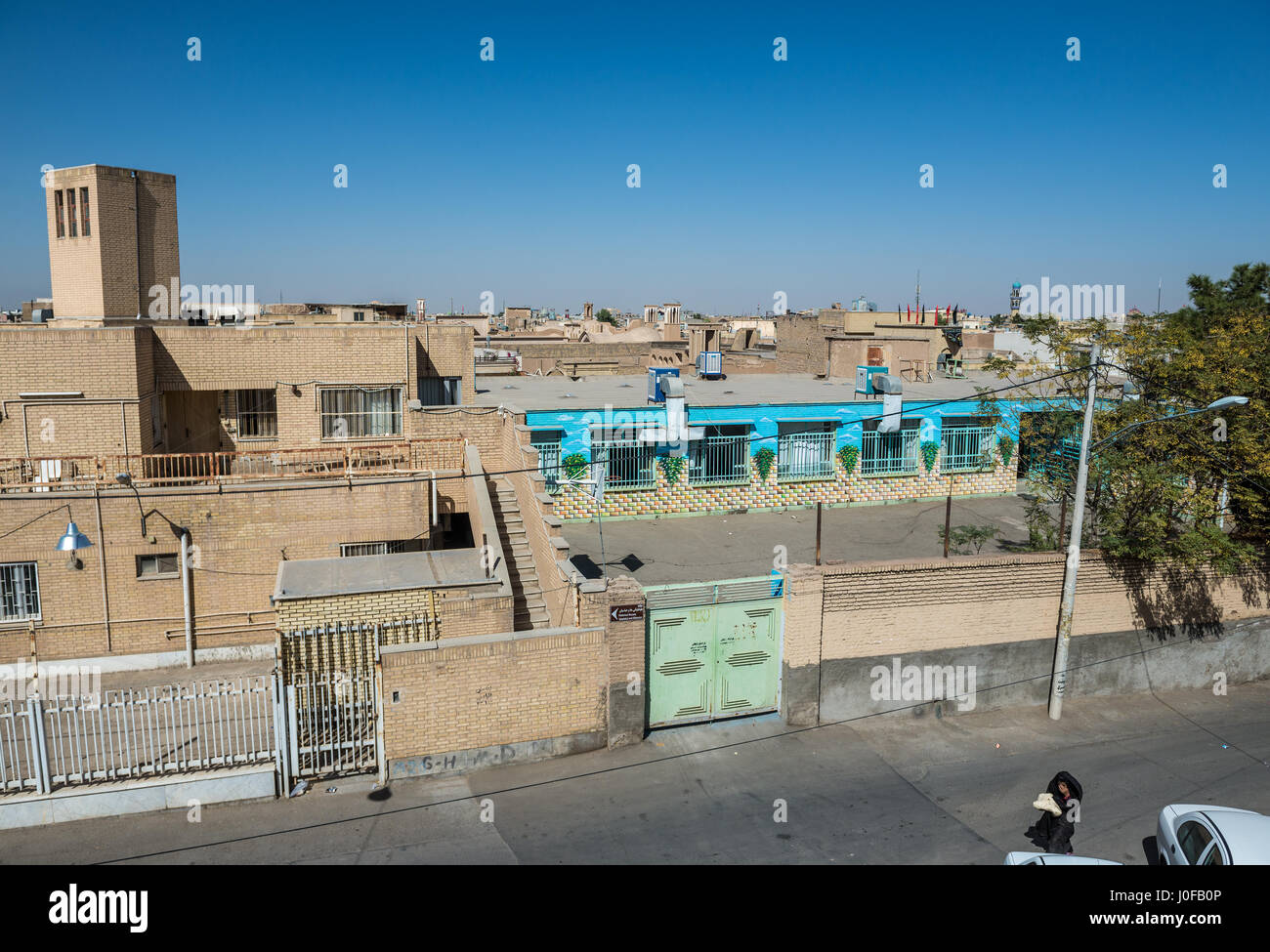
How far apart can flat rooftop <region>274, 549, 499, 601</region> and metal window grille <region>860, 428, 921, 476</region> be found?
1333 centimetres

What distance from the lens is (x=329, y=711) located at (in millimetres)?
12711

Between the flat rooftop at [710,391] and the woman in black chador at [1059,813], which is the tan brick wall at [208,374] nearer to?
the flat rooftop at [710,391]

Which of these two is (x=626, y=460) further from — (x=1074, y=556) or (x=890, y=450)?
(x=1074, y=556)

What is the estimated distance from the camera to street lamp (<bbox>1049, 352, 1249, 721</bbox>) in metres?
16.0

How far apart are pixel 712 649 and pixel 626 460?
9429 millimetres

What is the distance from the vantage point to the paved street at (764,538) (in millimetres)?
19031

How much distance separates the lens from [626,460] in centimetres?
2350

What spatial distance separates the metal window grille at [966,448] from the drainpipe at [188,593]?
19910mm

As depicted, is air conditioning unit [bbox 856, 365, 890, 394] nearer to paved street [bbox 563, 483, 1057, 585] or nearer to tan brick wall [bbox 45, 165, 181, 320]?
paved street [bbox 563, 483, 1057, 585]

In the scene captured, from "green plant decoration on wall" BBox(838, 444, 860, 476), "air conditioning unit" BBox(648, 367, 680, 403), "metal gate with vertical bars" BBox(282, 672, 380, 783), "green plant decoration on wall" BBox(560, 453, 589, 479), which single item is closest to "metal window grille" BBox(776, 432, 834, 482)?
"green plant decoration on wall" BBox(838, 444, 860, 476)

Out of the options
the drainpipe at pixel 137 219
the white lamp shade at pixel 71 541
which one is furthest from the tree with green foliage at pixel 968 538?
the drainpipe at pixel 137 219

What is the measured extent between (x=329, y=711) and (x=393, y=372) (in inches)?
541
